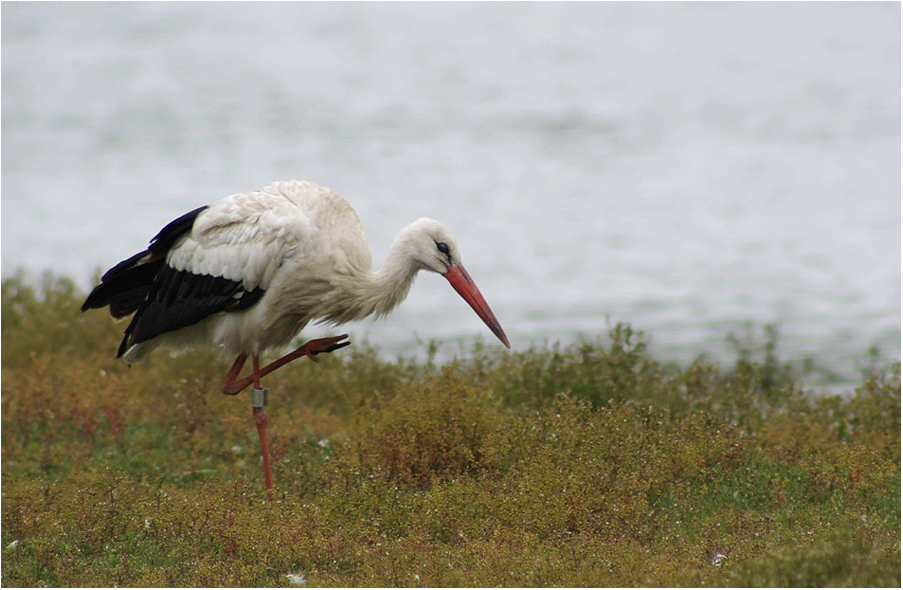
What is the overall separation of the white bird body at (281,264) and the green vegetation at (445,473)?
0.84 m

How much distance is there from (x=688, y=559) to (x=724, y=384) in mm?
3616

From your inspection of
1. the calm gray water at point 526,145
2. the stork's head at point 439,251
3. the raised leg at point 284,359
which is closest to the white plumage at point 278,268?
the stork's head at point 439,251

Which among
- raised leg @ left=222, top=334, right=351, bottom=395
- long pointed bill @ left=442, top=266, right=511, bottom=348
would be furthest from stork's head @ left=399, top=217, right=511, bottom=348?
raised leg @ left=222, top=334, right=351, bottom=395

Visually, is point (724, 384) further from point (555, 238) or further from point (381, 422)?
point (555, 238)

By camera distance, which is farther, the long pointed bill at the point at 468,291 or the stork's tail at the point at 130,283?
the stork's tail at the point at 130,283

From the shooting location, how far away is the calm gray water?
46.5ft

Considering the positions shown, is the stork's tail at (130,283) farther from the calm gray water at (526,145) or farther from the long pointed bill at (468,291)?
the calm gray water at (526,145)

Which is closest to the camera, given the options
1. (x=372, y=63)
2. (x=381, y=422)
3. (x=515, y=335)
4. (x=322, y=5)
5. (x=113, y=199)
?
(x=381, y=422)

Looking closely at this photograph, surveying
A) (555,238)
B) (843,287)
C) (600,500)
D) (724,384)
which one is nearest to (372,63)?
(555,238)

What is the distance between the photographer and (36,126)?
73.2 ft

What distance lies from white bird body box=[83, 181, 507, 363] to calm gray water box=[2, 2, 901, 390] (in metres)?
4.52

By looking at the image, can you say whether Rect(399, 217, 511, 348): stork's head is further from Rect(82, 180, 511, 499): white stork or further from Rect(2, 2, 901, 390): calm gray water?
Rect(2, 2, 901, 390): calm gray water

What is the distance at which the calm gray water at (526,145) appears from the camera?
14.2 metres

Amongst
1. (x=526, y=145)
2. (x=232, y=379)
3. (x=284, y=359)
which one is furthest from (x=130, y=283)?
(x=526, y=145)
